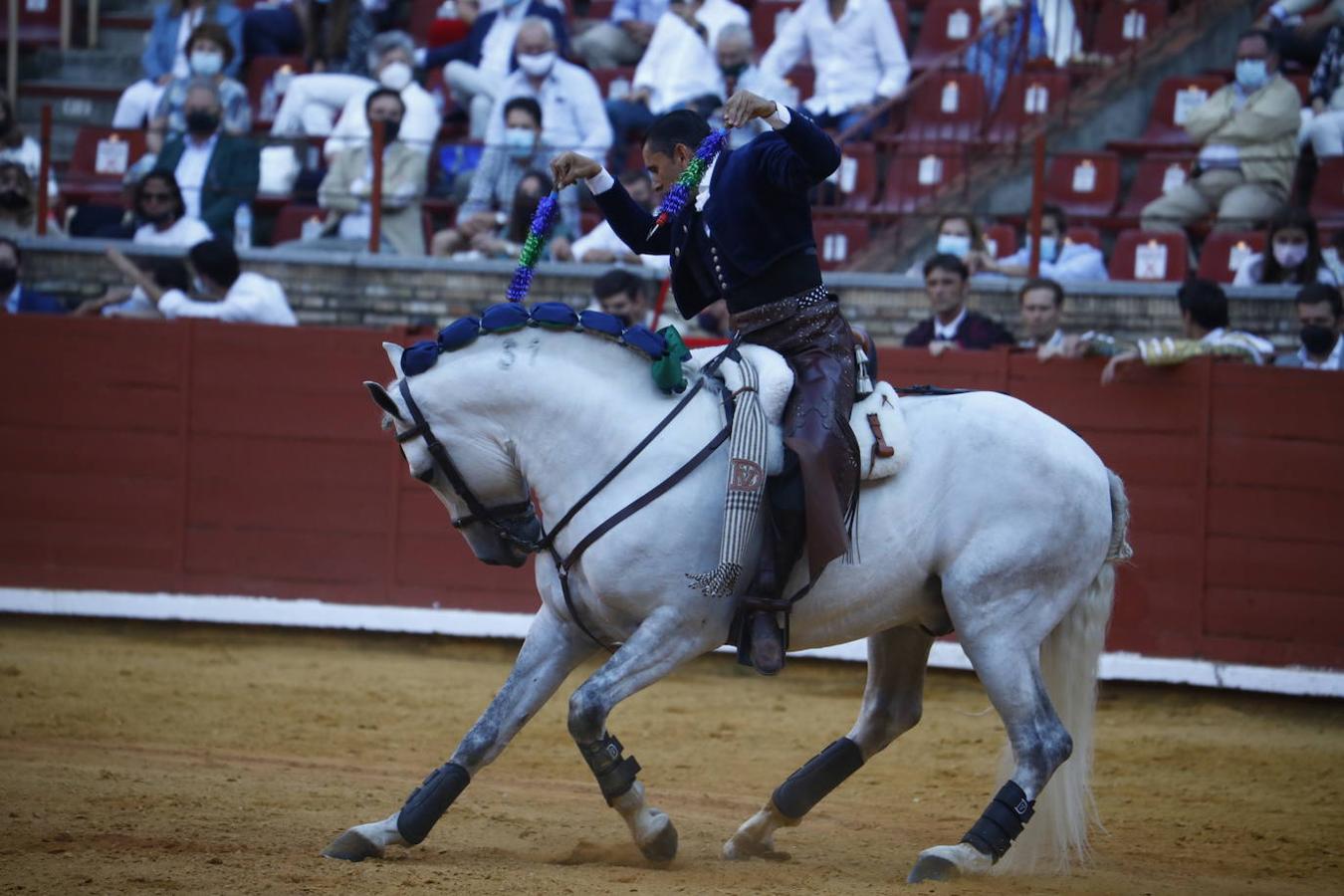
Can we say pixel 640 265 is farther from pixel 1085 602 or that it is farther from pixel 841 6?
pixel 1085 602

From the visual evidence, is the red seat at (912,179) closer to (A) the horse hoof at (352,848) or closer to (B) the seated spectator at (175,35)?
(B) the seated spectator at (175,35)

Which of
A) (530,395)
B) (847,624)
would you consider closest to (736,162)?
(530,395)

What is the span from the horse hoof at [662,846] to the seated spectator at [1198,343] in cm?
421

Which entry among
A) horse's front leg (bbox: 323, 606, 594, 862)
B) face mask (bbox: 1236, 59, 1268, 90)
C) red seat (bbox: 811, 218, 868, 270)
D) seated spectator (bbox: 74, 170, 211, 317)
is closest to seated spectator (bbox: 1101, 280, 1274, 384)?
face mask (bbox: 1236, 59, 1268, 90)

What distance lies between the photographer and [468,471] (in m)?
5.41

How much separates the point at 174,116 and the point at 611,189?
332 inches

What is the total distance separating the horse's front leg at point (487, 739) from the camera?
5.26 meters

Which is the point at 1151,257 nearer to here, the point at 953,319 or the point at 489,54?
the point at 953,319

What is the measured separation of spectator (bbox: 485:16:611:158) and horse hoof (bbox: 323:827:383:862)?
24.0ft

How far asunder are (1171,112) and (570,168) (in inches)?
297

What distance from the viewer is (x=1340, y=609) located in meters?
8.62

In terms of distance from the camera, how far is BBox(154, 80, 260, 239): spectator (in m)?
11.9

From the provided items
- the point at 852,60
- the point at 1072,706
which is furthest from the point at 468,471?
the point at 852,60

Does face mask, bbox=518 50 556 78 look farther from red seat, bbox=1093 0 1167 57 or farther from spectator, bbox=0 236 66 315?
red seat, bbox=1093 0 1167 57
